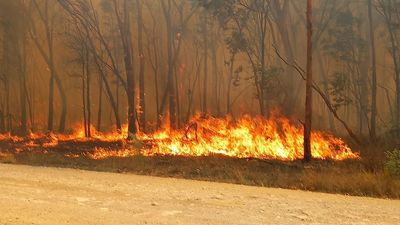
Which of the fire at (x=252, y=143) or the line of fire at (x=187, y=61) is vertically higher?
the line of fire at (x=187, y=61)

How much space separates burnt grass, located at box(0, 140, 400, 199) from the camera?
1115 cm

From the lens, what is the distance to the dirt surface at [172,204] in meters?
7.40

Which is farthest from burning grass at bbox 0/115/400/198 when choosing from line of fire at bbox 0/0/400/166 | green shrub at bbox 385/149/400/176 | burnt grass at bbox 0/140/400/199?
line of fire at bbox 0/0/400/166

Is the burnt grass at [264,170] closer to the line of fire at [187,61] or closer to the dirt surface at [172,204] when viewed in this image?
the dirt surface at [172,204]

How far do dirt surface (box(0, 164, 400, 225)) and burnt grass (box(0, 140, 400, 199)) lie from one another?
113cm

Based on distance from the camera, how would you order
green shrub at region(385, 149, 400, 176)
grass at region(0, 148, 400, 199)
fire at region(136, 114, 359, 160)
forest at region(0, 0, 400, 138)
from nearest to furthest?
grass at region(0, 148, 400, 199) → green shrub at region(385, 149, 400, 176) → fire at region(136, 114, 359, 160) → forest at region(0, 0, 400, 138)

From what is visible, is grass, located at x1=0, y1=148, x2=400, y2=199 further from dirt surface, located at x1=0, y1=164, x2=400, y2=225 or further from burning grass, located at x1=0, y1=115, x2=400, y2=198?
dirt surface, located at x1=0, y1=164, x2=400, y2=225

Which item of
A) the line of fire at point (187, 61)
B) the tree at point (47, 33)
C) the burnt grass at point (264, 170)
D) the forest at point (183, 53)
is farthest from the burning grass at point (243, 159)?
the tree at point (47, 33)

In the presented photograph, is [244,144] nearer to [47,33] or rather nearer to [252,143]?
[252,143]

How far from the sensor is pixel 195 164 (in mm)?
16562

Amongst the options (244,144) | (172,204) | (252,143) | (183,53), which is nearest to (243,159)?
(244,144)

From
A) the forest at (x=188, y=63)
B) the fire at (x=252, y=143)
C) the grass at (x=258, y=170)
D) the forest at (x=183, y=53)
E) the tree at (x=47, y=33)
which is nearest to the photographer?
the grass at (x=258, y=170)

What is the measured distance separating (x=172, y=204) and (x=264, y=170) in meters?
7.10

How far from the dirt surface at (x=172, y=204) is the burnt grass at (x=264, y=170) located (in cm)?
113
